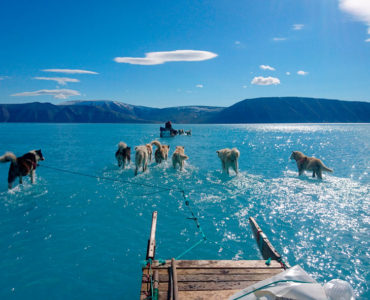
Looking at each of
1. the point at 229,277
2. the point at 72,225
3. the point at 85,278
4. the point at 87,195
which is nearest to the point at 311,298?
the point at 229,277

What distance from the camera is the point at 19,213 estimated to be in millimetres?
9688

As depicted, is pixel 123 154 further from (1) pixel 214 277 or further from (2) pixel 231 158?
(1) pixel 214 277

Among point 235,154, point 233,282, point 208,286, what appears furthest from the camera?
point 235,154

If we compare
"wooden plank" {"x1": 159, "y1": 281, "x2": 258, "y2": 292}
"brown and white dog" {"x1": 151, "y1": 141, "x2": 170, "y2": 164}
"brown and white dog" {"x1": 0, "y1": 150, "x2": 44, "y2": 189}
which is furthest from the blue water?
"brown and white dog" {"x1": 151, "y1": 141, "x2": 170, "y2": 164}

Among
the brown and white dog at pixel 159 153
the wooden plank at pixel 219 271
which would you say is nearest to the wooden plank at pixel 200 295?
the wooden plank at pixel 219 271

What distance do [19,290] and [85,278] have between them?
4.87 ft

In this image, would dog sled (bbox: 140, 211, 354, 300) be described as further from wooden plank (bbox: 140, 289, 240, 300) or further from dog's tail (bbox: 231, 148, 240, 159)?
dog's tail (bbox: 231, 148, 240, 159)

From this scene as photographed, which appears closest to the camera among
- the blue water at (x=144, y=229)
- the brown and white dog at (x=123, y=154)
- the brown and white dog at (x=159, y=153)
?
the blue water at (x=144, y=229)

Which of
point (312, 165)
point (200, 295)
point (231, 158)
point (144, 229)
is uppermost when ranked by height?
point (231, 158)

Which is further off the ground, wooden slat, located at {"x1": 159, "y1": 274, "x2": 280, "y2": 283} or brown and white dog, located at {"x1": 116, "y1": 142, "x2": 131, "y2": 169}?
brown and white dog, located at {"x1": 116, "y1": 142, "x2": 131, "y2": 169}

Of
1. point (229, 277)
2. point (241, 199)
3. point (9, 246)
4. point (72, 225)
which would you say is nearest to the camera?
point (229, 277)

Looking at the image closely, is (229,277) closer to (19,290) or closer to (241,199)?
(19,290)

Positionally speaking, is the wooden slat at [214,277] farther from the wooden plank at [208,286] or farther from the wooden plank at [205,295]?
the wooden plank at [205,295]

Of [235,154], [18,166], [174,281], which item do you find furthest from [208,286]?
[18,166]
